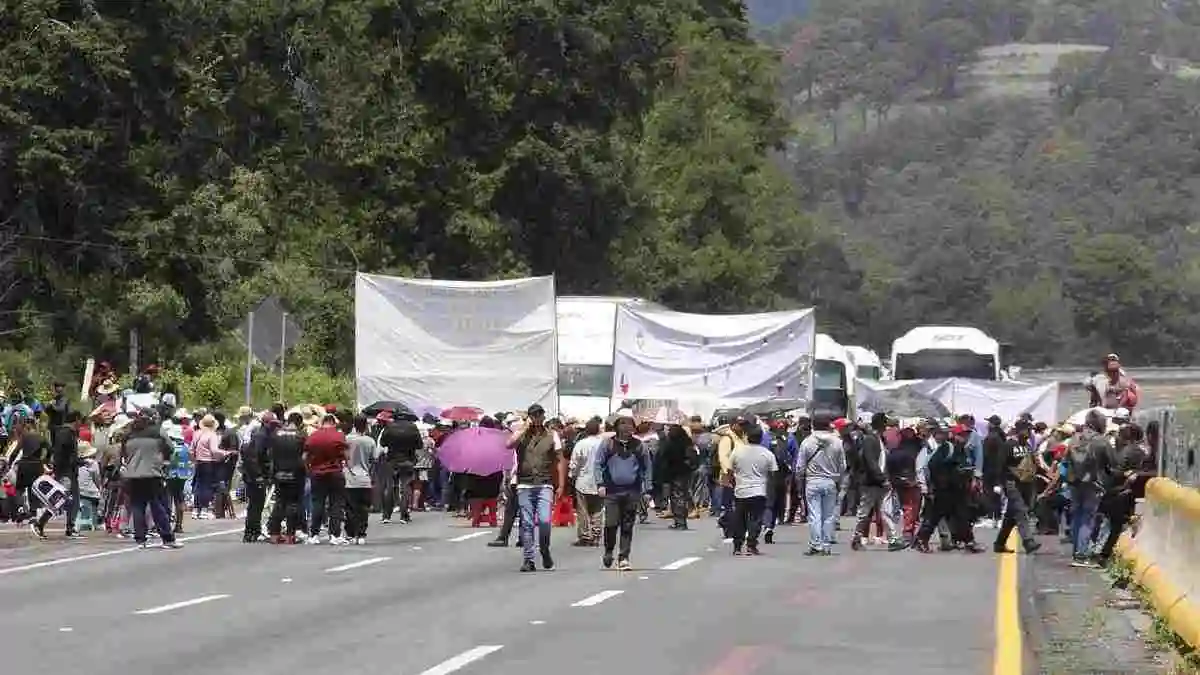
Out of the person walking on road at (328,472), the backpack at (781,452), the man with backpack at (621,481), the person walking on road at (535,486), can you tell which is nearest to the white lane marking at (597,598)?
the man with backpack at (621,481)

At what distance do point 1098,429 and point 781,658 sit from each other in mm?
12620

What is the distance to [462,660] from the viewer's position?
16.5m

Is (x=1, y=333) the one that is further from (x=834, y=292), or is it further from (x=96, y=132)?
(x=834, y=292)

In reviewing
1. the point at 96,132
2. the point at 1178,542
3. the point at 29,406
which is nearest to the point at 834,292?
the point at 96,132

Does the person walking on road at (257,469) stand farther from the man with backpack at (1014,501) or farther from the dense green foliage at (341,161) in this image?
the dense green foliage at (341,161)

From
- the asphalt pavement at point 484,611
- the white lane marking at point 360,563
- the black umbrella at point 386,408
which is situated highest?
the black umbrella at point 386,408

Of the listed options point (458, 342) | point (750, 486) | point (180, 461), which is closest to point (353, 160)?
point (458, 342)

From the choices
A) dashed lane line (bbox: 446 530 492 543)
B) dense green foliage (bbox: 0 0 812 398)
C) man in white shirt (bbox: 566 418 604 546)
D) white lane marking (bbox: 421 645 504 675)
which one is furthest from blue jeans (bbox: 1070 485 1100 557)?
dense green foliage (bbox: 0 0 812 398)

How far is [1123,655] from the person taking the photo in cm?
1788

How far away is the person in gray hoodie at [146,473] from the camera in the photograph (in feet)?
94.3

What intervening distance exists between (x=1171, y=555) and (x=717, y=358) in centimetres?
2281

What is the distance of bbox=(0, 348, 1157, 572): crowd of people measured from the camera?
27312mm

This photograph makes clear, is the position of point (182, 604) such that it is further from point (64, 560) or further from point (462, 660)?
point (64, 560)

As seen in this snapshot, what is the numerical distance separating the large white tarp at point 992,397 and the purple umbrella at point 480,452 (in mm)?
22453
